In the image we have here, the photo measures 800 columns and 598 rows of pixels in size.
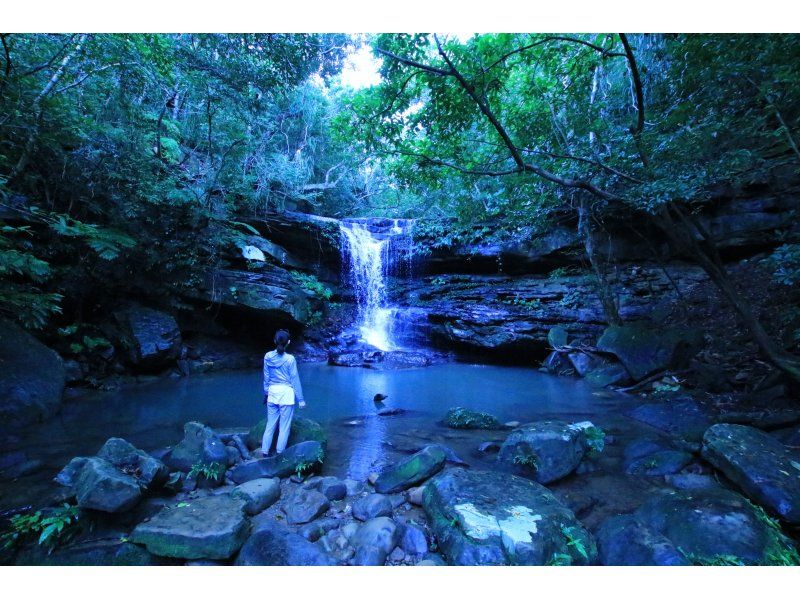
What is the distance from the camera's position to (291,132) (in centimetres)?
1853

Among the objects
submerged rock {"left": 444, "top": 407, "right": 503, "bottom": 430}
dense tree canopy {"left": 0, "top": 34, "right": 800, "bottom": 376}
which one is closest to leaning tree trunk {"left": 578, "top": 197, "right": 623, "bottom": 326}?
dense tree canopy {"left": 0, "top": 34, "right": 800, "bottom": 376}

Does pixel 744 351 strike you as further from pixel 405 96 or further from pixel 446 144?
pixel 405 96

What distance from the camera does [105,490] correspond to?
2635 millimetres

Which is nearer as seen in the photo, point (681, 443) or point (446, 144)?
point (681, 443)

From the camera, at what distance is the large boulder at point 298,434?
4148 millimetres

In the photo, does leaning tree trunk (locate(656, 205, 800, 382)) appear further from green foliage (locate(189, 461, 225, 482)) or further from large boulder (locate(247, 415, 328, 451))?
green foliage (locate(189, 461, 225, 482))

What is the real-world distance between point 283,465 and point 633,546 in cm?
314


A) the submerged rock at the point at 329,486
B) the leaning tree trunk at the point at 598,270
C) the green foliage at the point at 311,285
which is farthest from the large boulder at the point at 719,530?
the green foliage at the point at 311,285

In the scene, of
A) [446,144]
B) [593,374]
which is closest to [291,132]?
[446,144]

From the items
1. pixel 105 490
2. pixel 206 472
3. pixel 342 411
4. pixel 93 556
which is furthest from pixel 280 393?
pixel 342 411

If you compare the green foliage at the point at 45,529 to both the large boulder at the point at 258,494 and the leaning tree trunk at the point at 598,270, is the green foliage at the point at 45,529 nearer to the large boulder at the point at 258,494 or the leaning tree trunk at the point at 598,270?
the large boulder at the point at 258,494

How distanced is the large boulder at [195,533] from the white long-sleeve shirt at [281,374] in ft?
4.44

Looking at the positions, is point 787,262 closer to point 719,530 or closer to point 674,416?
point 674,416

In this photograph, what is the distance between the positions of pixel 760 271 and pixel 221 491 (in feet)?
39.9
